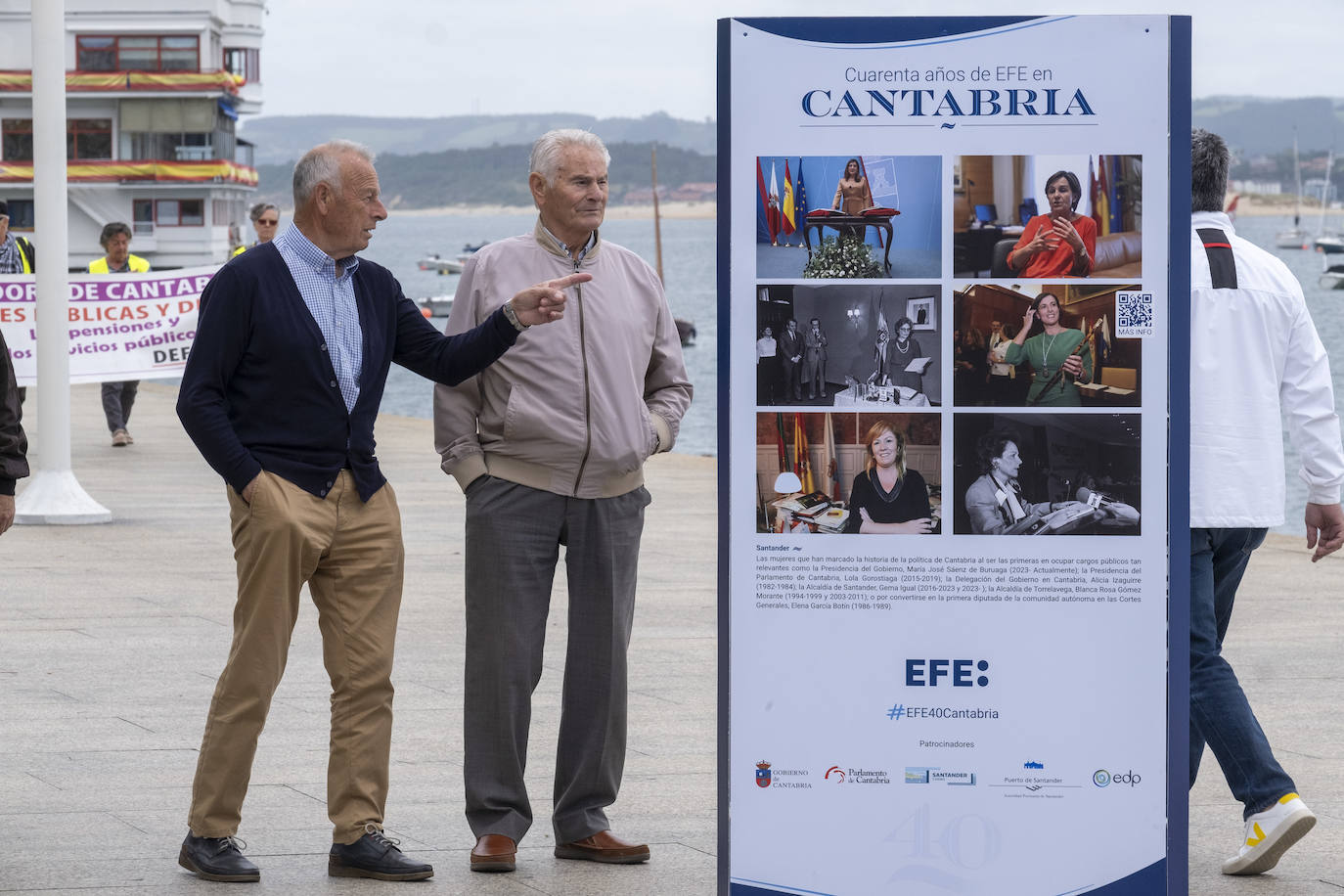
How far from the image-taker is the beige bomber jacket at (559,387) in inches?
200

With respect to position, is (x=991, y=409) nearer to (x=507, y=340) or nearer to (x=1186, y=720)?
(x=1186, y=720)

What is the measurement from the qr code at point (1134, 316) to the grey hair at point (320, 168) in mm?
1999

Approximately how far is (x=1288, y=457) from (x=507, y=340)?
3479 centimetres

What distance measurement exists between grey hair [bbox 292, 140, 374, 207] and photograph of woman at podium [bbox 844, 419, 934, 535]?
64.2 inches

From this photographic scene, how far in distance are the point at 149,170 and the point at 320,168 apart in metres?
87.3

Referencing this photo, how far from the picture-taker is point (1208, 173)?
5035 mm

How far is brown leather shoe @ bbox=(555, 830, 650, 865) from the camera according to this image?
203 inches

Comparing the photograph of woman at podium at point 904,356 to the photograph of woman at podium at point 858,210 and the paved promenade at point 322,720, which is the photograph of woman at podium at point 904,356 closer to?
the photograph of woman at podium at point 858,210

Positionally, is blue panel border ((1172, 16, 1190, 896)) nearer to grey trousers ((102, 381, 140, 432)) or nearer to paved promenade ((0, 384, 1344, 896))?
paved promenade ((0, 384, 1344, 896))

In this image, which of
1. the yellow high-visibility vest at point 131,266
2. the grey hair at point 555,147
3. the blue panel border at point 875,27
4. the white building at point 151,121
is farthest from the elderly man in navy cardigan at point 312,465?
the white building at point 151,121

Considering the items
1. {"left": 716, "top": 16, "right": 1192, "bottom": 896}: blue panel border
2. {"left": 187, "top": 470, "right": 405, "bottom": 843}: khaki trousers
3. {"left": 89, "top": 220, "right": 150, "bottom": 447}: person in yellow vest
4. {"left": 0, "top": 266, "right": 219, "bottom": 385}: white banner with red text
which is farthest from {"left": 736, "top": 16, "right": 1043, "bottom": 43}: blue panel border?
{"left": 0, "top": 266, "right": 219, "bottom": 385}: white banner with red text

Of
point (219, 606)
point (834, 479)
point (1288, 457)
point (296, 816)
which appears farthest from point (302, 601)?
point (1288, 457)

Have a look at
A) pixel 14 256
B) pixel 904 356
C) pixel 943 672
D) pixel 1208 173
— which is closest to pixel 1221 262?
pixel 1208 173

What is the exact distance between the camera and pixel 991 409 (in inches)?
164
